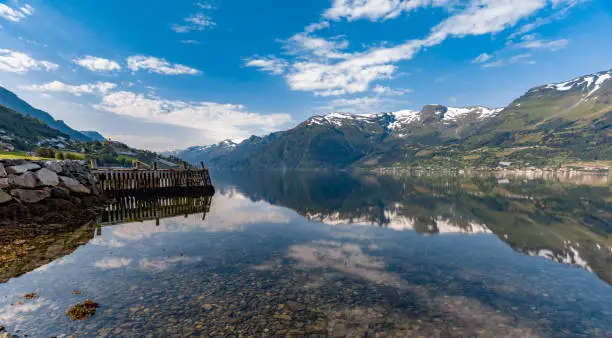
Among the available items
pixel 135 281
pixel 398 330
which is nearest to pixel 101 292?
pixel 135 281

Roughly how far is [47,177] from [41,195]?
2.56m

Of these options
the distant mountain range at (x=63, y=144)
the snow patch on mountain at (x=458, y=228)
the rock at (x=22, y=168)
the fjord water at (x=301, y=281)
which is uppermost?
the distant mountain range at (x=63, y=144)

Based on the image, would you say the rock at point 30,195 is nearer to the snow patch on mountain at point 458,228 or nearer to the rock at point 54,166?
the rock at point 54,166

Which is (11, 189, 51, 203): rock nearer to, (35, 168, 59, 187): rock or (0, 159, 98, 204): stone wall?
(0, 159, 98, 204): stone wall

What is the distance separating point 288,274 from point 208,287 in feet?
14.3

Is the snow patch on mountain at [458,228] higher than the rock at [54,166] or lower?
lower

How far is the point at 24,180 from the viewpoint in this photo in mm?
26359

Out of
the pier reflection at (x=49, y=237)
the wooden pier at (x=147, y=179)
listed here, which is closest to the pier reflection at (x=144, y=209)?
the pier reflection at (x=49, y=237)

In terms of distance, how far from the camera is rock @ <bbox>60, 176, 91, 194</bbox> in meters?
31.3

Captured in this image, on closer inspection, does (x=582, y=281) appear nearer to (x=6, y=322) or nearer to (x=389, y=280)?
(x=389, y=280)

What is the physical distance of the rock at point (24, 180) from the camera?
25717 millimetres

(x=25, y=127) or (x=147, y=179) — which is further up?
(x=25, y=127)

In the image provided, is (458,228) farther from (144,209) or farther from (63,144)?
(63,144)

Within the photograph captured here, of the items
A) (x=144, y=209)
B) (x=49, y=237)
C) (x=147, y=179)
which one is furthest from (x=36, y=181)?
(x=147, y=179)
